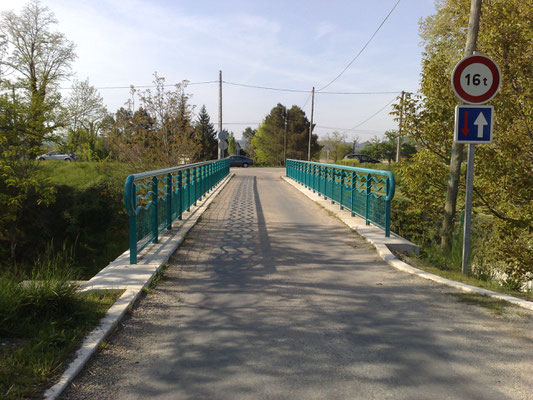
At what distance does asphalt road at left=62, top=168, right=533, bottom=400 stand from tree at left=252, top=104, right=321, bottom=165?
68355mm

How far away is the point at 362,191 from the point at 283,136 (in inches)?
2625

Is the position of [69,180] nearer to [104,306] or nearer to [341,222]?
[341,222]

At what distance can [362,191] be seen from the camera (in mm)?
9562

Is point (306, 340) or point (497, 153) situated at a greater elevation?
point (497, 153)

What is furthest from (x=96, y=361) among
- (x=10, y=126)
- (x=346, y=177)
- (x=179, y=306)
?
(x=10, y=126)

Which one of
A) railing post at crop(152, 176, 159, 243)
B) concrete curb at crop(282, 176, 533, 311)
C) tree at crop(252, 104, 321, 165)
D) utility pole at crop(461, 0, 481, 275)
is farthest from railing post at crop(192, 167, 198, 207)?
tree at crop(252, 104, 321, 165)

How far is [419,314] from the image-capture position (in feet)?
14.3

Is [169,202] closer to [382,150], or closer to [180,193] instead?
[180,193]

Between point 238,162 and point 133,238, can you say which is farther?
point 238,162

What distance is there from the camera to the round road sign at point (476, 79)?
5.56 metres

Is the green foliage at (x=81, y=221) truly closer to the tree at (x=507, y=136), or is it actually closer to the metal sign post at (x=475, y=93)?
the tree at (x=507, y=136)

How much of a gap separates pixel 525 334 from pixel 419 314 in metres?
0.89

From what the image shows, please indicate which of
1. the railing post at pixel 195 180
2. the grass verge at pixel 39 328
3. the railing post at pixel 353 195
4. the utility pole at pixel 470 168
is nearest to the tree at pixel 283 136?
the railing post at pixel 195 180

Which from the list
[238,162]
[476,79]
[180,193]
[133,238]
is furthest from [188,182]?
[238,162]
